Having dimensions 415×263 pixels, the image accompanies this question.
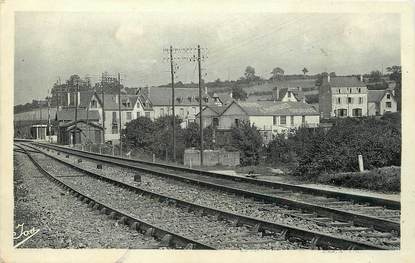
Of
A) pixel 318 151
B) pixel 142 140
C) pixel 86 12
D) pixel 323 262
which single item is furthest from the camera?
pixel 142 140

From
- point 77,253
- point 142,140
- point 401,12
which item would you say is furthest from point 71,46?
point 142,140

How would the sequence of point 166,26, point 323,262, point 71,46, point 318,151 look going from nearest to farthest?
point 323,262 < point 166,26 < point 71,46 < point 318,151

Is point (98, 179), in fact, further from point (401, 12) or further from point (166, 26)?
point (401, 12)

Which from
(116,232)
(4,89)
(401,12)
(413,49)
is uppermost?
(401,12)

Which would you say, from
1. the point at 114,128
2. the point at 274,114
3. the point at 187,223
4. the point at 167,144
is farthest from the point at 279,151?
the point at 114,128

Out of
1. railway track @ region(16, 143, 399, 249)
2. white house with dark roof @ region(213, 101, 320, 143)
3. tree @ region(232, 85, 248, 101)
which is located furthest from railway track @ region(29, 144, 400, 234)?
tree @ region(232, 85, 248, 101)

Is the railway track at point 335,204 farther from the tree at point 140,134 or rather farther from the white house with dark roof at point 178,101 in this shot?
the white house with dark roof at point 178,101

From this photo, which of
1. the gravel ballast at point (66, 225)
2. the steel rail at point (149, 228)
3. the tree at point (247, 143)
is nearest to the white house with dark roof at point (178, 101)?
the tree at point (247, 143)
